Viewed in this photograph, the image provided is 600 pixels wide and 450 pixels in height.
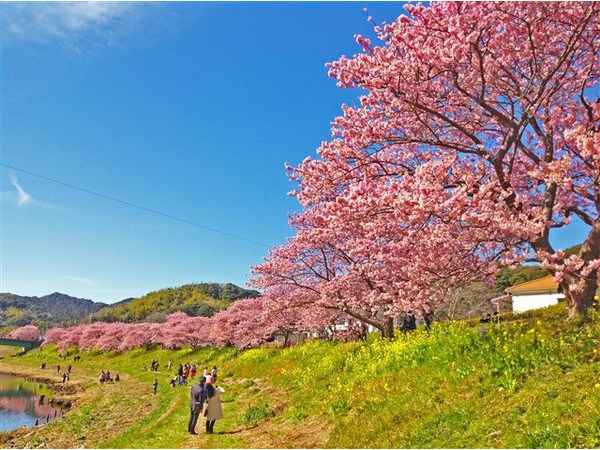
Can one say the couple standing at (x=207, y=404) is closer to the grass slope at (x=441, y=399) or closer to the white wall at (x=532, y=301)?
the grass slope at (x=441, y=399)

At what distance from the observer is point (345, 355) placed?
1833cm

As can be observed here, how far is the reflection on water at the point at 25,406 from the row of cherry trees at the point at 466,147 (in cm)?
3511

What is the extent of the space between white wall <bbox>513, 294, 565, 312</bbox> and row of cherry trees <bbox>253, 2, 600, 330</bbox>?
149 ft

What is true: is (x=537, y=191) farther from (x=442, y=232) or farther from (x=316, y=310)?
(x=316, y=310)

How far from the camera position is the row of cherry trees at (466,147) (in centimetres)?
1034

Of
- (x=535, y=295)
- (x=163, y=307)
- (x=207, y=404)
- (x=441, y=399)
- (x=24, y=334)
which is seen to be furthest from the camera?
(x=163, y=307)

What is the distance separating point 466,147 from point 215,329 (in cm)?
5460

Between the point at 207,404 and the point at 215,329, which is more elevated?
the point at 215,329

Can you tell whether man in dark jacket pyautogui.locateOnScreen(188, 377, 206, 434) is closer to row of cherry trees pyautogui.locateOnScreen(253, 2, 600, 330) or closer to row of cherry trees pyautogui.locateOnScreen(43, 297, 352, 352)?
row of cherry trees pyautogui.locateOnScreen(253, 2, 600, 330)

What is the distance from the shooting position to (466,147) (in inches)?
462

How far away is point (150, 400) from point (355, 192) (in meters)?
29.6

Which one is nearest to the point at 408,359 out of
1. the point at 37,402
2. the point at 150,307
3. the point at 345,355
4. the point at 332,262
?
the point at 345,355

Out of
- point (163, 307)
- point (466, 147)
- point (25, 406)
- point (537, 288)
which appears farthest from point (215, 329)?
point (163, 307)

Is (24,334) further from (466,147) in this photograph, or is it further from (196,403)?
(466,147)
